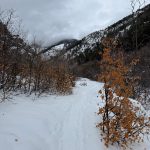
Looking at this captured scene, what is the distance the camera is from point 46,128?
1015 cm

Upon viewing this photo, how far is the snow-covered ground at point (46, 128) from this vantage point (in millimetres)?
8328

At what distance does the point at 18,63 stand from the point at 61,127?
5810mm

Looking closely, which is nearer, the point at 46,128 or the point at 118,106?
the point at 46,128

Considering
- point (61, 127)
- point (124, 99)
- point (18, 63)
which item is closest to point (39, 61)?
point (18, 63)

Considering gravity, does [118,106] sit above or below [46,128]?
above

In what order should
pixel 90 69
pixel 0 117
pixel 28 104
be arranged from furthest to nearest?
pixel 90 69 < pixel 28 104 < pixel 0 117

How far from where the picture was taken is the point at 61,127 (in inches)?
426

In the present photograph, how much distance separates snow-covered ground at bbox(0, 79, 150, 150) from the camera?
8.33m

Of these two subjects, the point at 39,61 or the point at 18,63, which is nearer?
the point at 18,63

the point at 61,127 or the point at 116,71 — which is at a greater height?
the point at 116,71

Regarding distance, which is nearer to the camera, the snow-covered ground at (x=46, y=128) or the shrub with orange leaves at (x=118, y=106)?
the snow-covered ground at (x=46, y=128)

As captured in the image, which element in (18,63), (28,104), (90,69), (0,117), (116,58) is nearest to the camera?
(0,117)

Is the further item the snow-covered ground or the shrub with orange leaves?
the shrub with orange leaves

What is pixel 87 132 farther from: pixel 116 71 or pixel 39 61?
pixel 39 61
